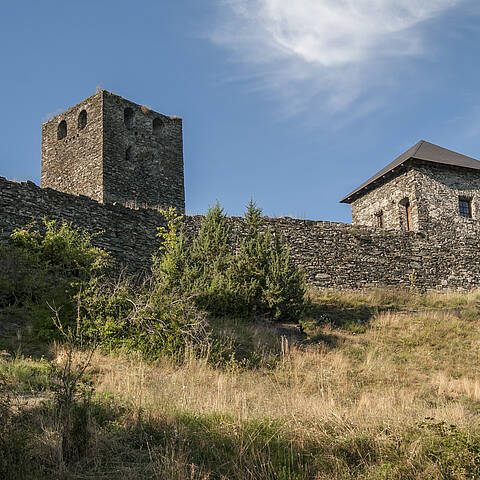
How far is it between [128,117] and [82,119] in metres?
1.78

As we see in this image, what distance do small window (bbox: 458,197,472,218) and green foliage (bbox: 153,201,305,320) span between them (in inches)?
414

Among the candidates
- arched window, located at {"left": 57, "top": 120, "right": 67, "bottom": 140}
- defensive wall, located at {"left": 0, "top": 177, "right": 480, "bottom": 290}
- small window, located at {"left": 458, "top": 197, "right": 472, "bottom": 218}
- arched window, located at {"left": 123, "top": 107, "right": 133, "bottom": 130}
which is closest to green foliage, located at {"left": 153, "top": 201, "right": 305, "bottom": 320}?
defensive wall, located at {"left": 0, "top": 177, "right": 480, "bottom": 290}

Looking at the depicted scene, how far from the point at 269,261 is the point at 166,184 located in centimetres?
816

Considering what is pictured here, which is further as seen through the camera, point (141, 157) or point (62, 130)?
point (62, 130)

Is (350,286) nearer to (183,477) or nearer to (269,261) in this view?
(269,261)

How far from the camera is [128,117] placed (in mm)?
20797

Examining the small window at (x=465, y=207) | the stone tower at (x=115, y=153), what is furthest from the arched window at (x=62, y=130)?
the small window at (x=465, y=207)

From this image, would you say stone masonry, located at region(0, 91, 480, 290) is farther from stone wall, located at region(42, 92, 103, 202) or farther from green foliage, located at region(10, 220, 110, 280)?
green foliage, located at region(10, 220, 110, 280)

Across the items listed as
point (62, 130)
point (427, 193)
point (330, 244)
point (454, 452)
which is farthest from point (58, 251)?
point (427, 193)

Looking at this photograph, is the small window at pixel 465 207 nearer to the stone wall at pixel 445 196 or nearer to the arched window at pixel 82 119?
the stone wall at pixel 445 196

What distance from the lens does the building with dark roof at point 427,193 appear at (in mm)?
20672

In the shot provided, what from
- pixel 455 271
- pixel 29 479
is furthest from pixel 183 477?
pixel 455 271

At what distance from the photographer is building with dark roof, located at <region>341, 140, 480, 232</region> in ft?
67.8

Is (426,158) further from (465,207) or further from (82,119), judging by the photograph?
(82,119)
